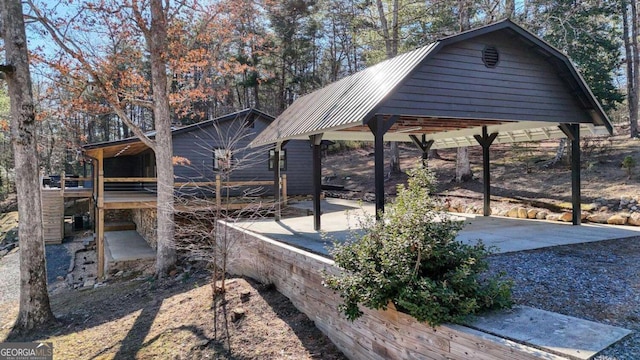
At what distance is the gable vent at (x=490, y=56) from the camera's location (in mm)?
6846

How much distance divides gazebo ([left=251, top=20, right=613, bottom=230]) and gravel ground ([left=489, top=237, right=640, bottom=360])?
2101 millimetres

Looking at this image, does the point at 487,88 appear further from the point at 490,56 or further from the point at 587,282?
the point at 587,282

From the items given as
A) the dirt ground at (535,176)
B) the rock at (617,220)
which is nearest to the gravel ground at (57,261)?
the dirt ground at (535,176)

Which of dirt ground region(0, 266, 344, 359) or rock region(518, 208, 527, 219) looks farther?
rock region(518, 208, 527, 219)

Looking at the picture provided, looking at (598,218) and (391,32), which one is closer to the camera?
(598,218)

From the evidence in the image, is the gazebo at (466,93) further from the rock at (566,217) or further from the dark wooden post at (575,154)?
the rock at (566,217)

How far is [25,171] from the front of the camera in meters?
6.95

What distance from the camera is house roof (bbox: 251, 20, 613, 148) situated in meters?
6.07

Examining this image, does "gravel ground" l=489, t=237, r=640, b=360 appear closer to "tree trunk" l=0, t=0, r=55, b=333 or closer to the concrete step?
"tree trunk" l=0, t=0, r=55, b=333

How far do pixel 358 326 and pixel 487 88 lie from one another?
192 inches

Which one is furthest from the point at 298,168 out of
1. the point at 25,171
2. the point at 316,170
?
the point at 25,171

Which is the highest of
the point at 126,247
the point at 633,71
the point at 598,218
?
the point at 633,71

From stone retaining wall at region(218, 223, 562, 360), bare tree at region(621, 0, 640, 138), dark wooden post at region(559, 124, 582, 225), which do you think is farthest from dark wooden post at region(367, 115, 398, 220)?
bare tree at region(621, 0, 640, 138)

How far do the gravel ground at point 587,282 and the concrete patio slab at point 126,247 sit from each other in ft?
33.6
